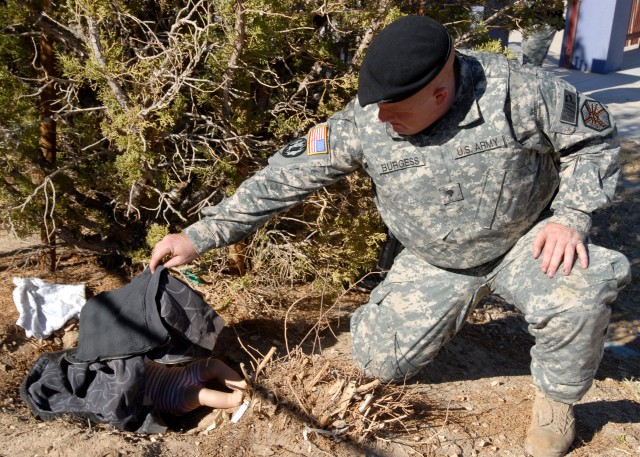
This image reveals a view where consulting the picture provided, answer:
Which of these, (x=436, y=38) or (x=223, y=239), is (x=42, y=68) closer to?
(x=223, y=239)

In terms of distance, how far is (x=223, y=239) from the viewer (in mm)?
2496

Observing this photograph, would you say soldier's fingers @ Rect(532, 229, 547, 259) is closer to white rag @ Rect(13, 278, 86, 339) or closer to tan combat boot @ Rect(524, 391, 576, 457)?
tan combat boot @ Rect(524, 391, 576, 457)

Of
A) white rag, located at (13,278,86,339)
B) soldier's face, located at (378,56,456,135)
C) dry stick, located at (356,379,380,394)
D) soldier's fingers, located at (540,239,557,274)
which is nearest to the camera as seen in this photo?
soldier's face, located at (378,56,456,135)

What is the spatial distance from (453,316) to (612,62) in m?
8.94

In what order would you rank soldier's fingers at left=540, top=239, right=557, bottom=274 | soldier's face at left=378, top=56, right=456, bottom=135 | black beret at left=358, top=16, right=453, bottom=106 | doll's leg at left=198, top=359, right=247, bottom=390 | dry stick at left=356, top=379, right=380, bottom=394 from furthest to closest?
doll's leg at left=198, top=359, right=247, bottom=390 → dry stick at left=356, top=379, right=380, bottom=394 → soldier's fingers at left=540, top=239, right=557, bottom=274 → soldier's face at left=378, top=56, right=456, bottom=135 → black beret at left=358, top=16, right=453, bottom=106

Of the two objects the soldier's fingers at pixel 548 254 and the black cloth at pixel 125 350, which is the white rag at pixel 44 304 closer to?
the black cloth at pixel 125 350

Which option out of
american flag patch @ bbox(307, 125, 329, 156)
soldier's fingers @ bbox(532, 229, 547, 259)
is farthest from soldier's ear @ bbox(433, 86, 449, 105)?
soldier's fingers @ bbox(532, 229, 547, 259)

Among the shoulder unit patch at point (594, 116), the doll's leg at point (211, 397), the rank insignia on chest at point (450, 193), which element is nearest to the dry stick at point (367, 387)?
the doll's leg at point (211, 397)

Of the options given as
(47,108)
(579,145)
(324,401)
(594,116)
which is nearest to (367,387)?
(324,401)

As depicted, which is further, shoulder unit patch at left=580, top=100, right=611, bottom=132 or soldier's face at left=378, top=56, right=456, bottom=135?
shoulder unit patch at left=580, top=100, right=611, bottom=132

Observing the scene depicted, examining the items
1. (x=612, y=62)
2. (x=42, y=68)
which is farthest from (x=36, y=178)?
(x=612, y=62)

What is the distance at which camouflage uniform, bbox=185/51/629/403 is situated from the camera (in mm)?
2291

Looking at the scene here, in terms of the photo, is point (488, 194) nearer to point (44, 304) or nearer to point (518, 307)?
point (518, 307)

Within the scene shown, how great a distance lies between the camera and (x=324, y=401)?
95.3 inches
